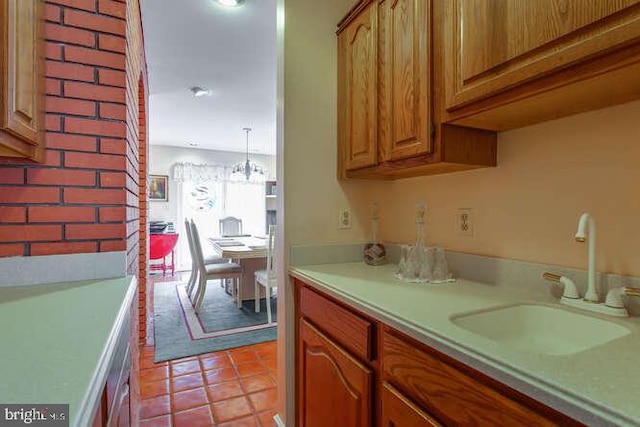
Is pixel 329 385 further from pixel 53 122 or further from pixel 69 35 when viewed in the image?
pixel 69 35

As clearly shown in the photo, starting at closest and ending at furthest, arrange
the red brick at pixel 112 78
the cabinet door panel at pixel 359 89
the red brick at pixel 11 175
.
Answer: the red brick at pixel 11 175, the red brick at pixel 112 78, the cabinet door panel at pixel 359 89

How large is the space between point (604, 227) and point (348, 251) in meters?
1.05

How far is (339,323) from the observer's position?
115 cm

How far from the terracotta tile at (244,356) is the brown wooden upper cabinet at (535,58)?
2.16m

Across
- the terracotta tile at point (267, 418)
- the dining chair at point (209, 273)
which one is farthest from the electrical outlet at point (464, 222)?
the dining chair at point (209, 273)

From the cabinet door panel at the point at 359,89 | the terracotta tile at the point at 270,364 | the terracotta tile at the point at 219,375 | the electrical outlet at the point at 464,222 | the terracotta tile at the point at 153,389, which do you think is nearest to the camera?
the electrical outlet at the point at 464,222

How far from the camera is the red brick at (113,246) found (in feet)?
3.99

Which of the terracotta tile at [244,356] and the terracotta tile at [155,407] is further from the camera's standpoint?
the terracotta tile at [244,356]

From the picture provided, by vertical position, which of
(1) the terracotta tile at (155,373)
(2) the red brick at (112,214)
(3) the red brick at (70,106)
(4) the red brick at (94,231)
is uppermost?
(3) the red brick at (70,106)

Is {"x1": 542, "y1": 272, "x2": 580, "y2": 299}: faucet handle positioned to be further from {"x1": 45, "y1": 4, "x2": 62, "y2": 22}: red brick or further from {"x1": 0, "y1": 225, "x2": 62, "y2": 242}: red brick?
{"x1": 45, "y1": 4, "x2": 62, "y2": 22}: red brick

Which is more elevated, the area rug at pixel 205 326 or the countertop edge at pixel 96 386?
the countertop edge at pixel 96 386

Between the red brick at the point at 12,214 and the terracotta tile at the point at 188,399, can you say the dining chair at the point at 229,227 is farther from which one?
the red brick at the point at 12,214

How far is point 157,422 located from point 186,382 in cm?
38

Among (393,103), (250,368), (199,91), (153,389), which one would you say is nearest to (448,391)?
(393,103)
